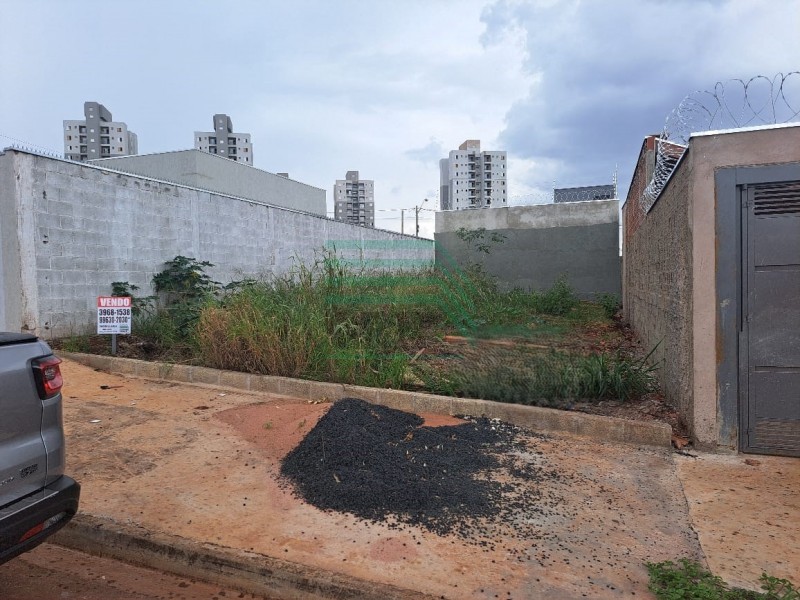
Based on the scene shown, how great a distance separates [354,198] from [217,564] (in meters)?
52.2

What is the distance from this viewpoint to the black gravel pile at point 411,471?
3316 mm

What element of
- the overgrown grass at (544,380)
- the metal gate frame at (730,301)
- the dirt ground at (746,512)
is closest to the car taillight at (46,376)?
the dirt ground at (746,512)

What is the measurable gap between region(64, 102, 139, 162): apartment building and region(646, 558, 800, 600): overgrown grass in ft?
154

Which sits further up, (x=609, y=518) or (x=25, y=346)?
(x=25, y=346)

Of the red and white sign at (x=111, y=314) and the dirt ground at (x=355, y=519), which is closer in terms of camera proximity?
the dirt ground at (x=355, y=519)

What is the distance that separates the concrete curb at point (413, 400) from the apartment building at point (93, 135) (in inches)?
1614

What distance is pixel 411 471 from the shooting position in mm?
3797

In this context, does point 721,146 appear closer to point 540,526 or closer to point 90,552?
point 540,526

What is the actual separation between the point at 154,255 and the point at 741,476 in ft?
29.4

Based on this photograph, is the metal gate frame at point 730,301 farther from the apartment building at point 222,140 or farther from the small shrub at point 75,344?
the apartment building at point 222,140

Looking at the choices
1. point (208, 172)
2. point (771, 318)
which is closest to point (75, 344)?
point (771, 318)

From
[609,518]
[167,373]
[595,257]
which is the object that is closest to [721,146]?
[609,518]

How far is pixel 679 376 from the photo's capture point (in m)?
4.80

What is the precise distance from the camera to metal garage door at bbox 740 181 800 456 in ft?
13.5
